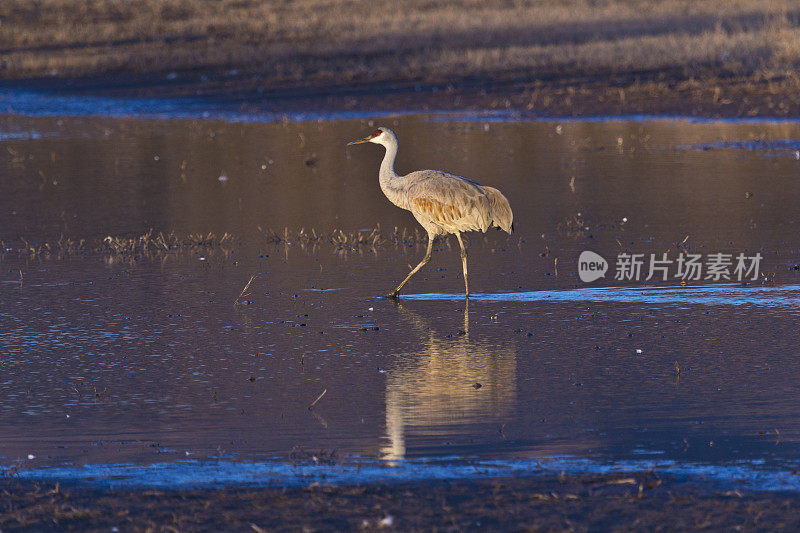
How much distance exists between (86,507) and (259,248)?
708 centimetres

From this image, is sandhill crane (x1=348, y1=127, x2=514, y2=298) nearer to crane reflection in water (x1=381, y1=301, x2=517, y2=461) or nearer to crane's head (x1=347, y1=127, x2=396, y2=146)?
crane's head (x1=347, y1=127, x2=396, y2=146)

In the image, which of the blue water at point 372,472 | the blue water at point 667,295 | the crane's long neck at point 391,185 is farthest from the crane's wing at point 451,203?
the blue water at point 372,472

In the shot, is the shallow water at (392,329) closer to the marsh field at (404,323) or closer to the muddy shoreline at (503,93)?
the marsh field at (404,323)

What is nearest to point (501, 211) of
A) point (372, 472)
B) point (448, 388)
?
point (448, 388)

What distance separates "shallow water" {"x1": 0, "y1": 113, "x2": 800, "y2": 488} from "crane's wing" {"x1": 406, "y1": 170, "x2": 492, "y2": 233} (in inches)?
24.2

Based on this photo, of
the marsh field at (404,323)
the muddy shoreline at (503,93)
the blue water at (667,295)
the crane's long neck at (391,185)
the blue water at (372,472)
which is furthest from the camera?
the muddy shoreline at (503,93)

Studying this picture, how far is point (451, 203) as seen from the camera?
1014 cm

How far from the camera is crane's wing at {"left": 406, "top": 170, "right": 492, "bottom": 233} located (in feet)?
33.2

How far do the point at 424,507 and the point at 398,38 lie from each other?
1222 inches

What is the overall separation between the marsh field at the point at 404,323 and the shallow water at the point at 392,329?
34 mm

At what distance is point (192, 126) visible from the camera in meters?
24.3

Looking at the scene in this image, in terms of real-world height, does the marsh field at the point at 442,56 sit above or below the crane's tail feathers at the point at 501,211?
above

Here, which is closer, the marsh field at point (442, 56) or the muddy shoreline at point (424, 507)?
the muddy shoreline at point (424, 507)

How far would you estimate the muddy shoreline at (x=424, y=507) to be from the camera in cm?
514
